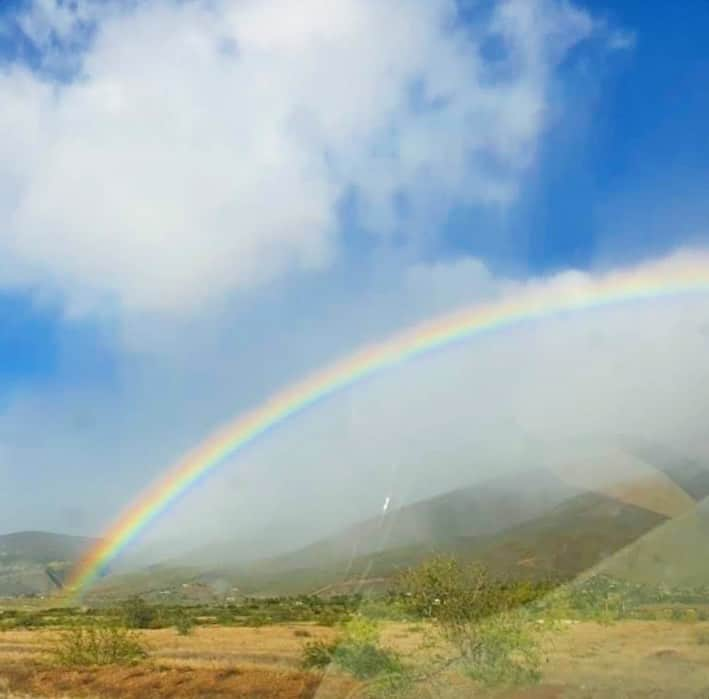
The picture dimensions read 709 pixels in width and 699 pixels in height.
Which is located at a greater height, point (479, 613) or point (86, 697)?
point (479, 613)

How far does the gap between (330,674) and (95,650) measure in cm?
1684

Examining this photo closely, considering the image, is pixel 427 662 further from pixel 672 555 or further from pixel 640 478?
pixel 640 478

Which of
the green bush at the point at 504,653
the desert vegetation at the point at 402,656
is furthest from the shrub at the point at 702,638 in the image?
the green bush at the point at 504,653

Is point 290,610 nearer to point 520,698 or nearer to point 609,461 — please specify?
point 609,461

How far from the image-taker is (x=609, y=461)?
153 meters

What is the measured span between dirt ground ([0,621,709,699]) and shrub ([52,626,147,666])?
4.03ft

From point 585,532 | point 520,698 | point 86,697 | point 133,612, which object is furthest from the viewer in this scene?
point 585,532

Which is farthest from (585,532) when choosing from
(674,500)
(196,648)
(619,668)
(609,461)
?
(619,668)

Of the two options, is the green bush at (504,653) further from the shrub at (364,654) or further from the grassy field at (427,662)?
the shrub at (364,654)

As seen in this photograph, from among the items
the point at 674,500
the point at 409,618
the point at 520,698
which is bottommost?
the point at 520,698

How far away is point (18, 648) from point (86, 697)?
105 ft

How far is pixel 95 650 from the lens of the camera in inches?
1726

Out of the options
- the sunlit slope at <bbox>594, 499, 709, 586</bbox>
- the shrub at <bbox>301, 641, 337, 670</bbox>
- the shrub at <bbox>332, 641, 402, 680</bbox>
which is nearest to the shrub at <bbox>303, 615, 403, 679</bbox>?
the shrub at <bbox>332, 641, 402, 680</bbox>

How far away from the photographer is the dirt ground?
27.6 metres
